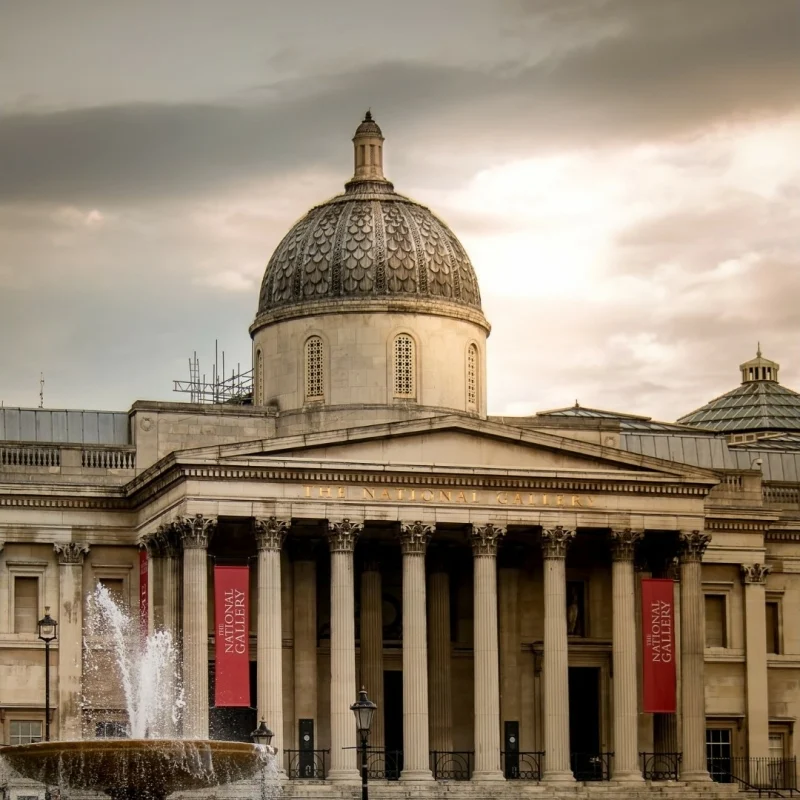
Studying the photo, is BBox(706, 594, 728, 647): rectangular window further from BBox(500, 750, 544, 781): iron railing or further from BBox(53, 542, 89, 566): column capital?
BBox(53, 542, 89, 566): column capital

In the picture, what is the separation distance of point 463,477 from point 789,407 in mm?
42239

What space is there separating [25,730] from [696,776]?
79.3 ft

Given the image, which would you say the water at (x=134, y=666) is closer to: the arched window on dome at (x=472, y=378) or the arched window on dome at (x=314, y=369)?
the arched window on dome at (x=314, y=369)

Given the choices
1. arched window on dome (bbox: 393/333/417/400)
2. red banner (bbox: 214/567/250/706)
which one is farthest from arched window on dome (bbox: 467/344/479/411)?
red banner (bbox: 214/567/250/706)

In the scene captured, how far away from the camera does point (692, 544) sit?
8819cm

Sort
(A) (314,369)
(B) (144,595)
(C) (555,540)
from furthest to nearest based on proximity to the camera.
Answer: (A) (314,369) < (B) (144,595) < (C) (555,540)

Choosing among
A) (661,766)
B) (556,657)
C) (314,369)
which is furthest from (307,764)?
(314,369)

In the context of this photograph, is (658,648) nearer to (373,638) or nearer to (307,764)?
(373,638)

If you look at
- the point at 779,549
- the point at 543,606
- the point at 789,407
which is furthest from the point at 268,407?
the point at 789,407

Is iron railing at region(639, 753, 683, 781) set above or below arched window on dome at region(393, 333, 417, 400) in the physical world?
below

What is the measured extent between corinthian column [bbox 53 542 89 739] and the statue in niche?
18.0 meters

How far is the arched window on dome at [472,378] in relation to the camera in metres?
93.2

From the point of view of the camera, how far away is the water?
8281 cm

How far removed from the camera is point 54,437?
93.3 m
